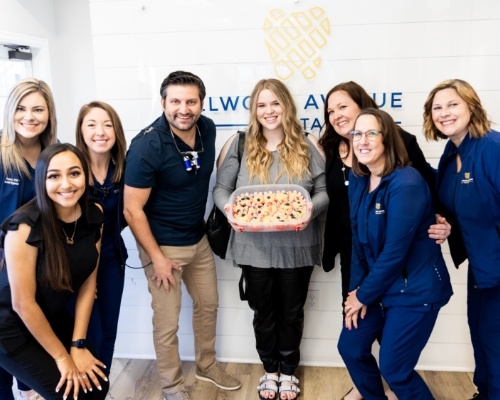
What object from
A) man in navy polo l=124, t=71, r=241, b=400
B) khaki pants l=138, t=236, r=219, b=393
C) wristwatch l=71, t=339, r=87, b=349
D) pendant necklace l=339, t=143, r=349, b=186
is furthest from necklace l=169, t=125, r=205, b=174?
wristwatch l=71, t=339, r=87, b=349

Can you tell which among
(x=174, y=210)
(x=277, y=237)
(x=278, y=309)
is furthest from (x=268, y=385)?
(x=174, y=210)

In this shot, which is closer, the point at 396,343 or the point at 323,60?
the point at 396,343

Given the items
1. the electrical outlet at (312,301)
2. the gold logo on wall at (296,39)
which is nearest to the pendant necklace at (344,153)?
the gold logo on wall at (296,39)

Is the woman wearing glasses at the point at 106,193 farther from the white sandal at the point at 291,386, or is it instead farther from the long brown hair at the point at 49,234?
the white sandal at the point at 291,386

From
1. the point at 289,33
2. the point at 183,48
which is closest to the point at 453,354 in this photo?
the point at 289,33

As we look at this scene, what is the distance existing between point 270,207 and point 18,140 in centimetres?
122

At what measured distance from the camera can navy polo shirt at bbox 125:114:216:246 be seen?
227 cm

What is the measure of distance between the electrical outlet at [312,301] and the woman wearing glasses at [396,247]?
789mm

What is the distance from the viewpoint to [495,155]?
6.32ft

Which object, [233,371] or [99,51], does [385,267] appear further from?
[99,51]

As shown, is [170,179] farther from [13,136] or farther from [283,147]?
[13,136]

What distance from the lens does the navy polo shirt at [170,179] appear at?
227 cm

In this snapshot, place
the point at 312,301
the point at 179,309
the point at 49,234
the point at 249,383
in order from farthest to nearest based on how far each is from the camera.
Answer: the point at 312,301
the point at 249,383
the point at 179,309
the point at 49,234

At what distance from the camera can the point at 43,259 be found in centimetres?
182
